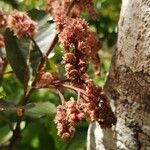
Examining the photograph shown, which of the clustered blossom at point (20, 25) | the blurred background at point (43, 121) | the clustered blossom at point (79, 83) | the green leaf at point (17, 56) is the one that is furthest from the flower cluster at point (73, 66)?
the blurred background at point (43, 121)

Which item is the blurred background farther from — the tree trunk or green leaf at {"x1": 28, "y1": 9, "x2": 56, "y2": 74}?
the tree trunk

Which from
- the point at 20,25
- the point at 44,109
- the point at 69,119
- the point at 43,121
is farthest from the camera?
the point at 43,121

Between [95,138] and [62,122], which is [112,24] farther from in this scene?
[62,122]

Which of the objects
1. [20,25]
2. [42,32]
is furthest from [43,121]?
[20,25]

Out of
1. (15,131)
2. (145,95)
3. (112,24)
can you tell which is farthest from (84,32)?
(112,24)

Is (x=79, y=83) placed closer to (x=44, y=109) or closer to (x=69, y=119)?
(x=69, y=119)

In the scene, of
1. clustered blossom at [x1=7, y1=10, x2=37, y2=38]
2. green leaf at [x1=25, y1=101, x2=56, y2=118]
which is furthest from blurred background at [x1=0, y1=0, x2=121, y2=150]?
clustered blossom at [x1=7, y1=10, x2=37, y2=38]
